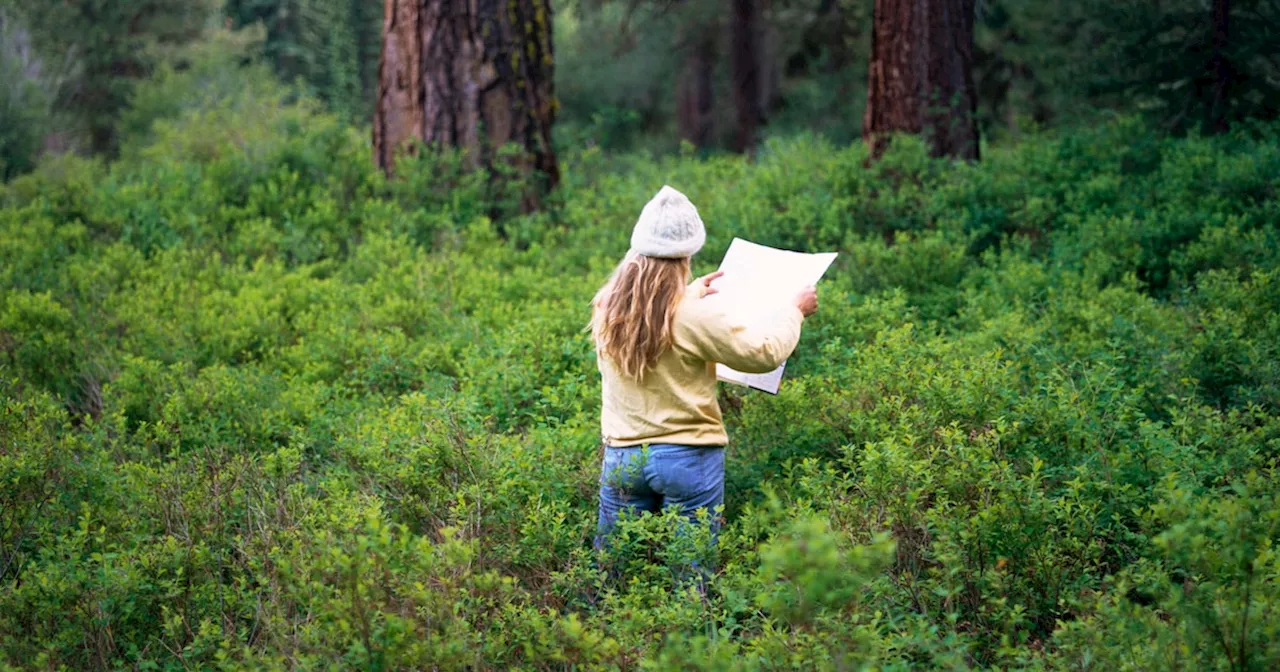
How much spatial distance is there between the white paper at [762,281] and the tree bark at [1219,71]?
22.2ft

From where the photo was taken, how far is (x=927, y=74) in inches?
363

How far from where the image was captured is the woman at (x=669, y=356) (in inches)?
158

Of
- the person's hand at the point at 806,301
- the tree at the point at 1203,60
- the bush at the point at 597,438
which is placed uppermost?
the tree at the point at 1203,60

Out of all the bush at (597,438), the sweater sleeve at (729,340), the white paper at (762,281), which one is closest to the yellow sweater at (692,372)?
the sweater sleeve at (729,340)

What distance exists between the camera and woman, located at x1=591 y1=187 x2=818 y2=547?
A: 4023 mm

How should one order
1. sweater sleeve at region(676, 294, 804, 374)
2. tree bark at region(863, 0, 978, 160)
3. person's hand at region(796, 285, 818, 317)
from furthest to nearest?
tree bark at region(863, 0, 978, 160), person's hand at region(796, 285, 818, 317), sweater sleeve at region(676, 294, 804, 374)

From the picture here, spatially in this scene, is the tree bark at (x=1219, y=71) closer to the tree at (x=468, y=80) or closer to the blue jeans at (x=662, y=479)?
the tree at (x=468, y=80)

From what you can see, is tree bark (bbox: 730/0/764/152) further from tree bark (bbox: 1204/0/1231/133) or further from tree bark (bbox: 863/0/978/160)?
tree bark (bbox: 1204/0/1231/133)

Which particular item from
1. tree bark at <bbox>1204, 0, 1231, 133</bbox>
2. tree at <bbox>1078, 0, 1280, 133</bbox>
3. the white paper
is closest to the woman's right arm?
the white paper

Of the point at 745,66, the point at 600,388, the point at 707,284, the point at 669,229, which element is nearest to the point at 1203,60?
the point at 600,388

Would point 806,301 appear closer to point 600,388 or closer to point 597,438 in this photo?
point 597,438

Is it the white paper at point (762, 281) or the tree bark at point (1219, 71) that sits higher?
the tree bark at point (1219, 71)

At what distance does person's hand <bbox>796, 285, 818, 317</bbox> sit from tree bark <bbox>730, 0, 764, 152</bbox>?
15.6 metres

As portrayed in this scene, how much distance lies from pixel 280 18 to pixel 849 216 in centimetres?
2813
